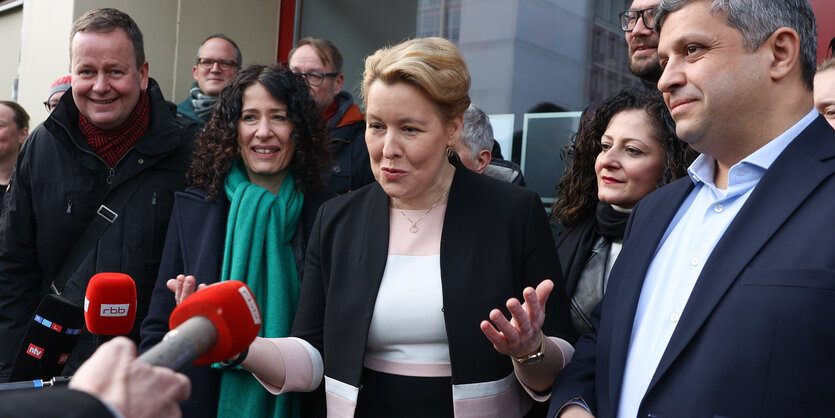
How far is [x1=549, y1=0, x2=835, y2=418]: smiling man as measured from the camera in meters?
1.46

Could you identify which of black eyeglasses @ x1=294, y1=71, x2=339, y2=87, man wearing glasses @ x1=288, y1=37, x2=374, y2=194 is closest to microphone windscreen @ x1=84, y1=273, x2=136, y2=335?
man wearing glasses @ x1=288, y1=37, x2=374, y2=194

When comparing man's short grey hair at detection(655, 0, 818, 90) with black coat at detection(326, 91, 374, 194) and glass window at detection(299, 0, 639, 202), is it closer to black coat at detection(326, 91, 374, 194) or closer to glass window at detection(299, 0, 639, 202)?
black coat at detection(326, 91, 374, 194)

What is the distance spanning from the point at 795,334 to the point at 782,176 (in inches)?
14.5

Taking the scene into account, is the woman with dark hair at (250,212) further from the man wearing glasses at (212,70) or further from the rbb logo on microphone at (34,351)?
the man wearing glasses at (212,70)

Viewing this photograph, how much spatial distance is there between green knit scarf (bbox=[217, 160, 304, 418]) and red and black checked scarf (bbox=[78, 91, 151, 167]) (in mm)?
650

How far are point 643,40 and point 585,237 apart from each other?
940 millimetres

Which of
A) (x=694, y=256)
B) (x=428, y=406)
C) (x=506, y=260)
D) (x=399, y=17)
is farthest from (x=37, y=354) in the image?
(x=399, y=17)

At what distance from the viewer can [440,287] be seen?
2.27m

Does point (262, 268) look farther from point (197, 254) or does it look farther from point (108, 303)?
point (108, 303)

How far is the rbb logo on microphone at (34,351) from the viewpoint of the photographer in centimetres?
238

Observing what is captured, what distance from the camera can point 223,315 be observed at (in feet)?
4.34

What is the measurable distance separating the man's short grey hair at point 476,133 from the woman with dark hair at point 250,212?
0.82 m

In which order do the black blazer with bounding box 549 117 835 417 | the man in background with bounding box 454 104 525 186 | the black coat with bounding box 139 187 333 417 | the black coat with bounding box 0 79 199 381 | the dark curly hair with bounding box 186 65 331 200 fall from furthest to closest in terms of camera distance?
the man in background with bounding box 454 104 525 186 < the black coat with bounding box 0 79 199 381 < the dark curly hair with bounding box 186 65 331 200 < the black coat with bounding box 139 187 333 417 < the black blazer with bounding box 549 117 835 417

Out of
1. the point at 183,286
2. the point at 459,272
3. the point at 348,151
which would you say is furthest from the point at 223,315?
the point at 348,151
